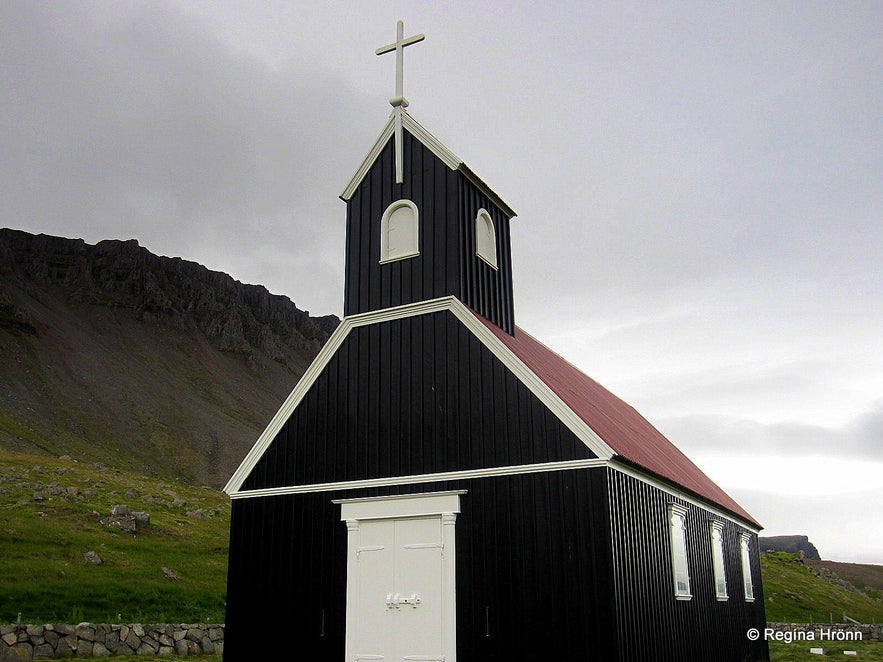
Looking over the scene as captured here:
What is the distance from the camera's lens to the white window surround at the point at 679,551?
1836cm

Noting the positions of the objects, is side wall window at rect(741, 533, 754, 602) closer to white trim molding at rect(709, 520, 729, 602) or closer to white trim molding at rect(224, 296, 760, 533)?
white trim molding at rect(709, 520, 729, 602)

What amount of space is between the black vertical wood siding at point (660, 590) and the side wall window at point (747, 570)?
224cm

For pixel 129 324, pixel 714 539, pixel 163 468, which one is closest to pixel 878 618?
pixel 714 539

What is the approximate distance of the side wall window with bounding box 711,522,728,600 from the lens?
22.3m

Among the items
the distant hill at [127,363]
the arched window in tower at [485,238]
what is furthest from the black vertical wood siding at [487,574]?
the distant hill at [127,363]

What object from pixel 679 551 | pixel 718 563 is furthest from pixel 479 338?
pixel 718 563

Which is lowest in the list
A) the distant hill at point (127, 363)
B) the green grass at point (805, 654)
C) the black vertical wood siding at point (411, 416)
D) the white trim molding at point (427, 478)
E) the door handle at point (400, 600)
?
the green grass at point (805, 654)

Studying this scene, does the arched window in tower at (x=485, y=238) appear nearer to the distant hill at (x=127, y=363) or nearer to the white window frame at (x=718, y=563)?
the white window frame at (x=718, y=563)

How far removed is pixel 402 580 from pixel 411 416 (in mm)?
3199

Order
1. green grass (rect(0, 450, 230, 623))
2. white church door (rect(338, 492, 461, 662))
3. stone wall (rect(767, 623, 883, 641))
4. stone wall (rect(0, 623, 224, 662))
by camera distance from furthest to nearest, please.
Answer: stone wall (rect(767, 623, 883, 641))
green grass (rect(0, 450, 230, 623))
stone wall (rect(0, 623, 224, 662))
white church door (rect(338, 492, 461, 662))

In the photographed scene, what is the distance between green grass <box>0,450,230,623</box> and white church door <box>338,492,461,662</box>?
59.0 feet

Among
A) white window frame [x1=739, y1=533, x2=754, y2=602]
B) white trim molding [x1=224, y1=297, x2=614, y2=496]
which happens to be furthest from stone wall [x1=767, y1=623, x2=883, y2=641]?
white trim molding [x1=224, y1=297, x2=614, y2=496]

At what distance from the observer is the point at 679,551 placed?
62.4 ft

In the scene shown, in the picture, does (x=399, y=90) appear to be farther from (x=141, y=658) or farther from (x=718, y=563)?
(x=141, y=658)
